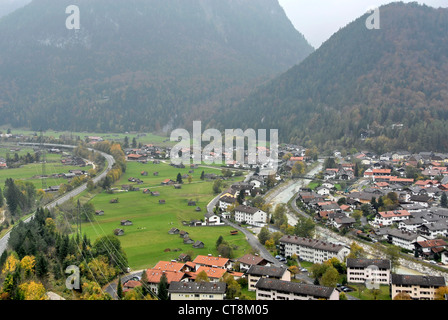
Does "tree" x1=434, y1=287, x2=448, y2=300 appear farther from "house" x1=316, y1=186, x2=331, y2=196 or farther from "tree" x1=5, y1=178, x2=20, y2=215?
"tree" x1=5, y1=178, x2=20, y2=215

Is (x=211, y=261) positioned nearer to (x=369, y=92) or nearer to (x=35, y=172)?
(x=35, y=172)

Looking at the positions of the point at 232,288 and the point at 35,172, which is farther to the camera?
the point at 35,172

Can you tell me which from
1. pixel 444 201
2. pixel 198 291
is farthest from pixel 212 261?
pixel 444 201

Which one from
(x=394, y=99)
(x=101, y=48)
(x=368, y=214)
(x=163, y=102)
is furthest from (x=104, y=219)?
(x=101, y=48)

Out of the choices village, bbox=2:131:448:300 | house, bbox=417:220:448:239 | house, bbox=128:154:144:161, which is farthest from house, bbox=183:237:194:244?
house, bbox=128:154:144:161

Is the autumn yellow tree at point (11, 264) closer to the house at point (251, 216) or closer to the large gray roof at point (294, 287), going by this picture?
the large gray roof at point (294, 287)
